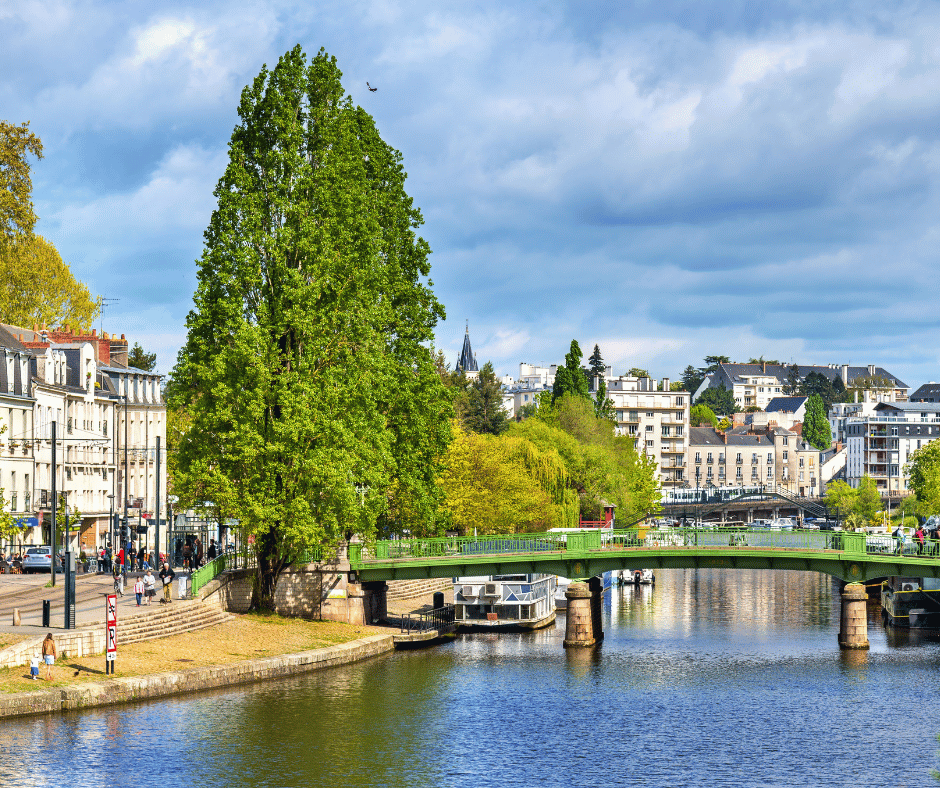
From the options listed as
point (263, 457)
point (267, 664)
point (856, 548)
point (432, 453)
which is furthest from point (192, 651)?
point (856, 548)

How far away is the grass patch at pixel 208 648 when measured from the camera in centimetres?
5075

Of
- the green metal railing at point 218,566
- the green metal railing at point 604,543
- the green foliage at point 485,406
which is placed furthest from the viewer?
the green foliage at point 485,406

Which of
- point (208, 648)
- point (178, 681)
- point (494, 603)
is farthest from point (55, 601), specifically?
point (494, 603)

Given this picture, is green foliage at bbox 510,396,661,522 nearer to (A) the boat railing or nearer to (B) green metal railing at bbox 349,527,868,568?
(A) the boat railing

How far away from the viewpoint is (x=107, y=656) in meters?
52.7

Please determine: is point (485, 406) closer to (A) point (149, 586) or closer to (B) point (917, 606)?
(B) point (917, 606)

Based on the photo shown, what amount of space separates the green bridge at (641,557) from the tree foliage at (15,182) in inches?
1819

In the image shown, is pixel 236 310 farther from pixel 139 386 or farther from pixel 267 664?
pixel 139 386

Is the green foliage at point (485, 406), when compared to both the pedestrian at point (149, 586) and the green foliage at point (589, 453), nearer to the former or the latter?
the green foliage at point (589, 453)

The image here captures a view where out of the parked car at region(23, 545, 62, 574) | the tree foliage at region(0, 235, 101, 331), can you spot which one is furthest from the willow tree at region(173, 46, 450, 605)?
the tree foliage at region(0, 235, 101, 331)

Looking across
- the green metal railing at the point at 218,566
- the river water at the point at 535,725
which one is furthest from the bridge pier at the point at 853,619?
the green metal railing at the point at 218,566

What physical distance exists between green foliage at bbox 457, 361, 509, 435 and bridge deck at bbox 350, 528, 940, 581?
252ft

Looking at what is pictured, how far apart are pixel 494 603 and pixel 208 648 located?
26.3 m

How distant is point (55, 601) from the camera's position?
63625 millimetres
